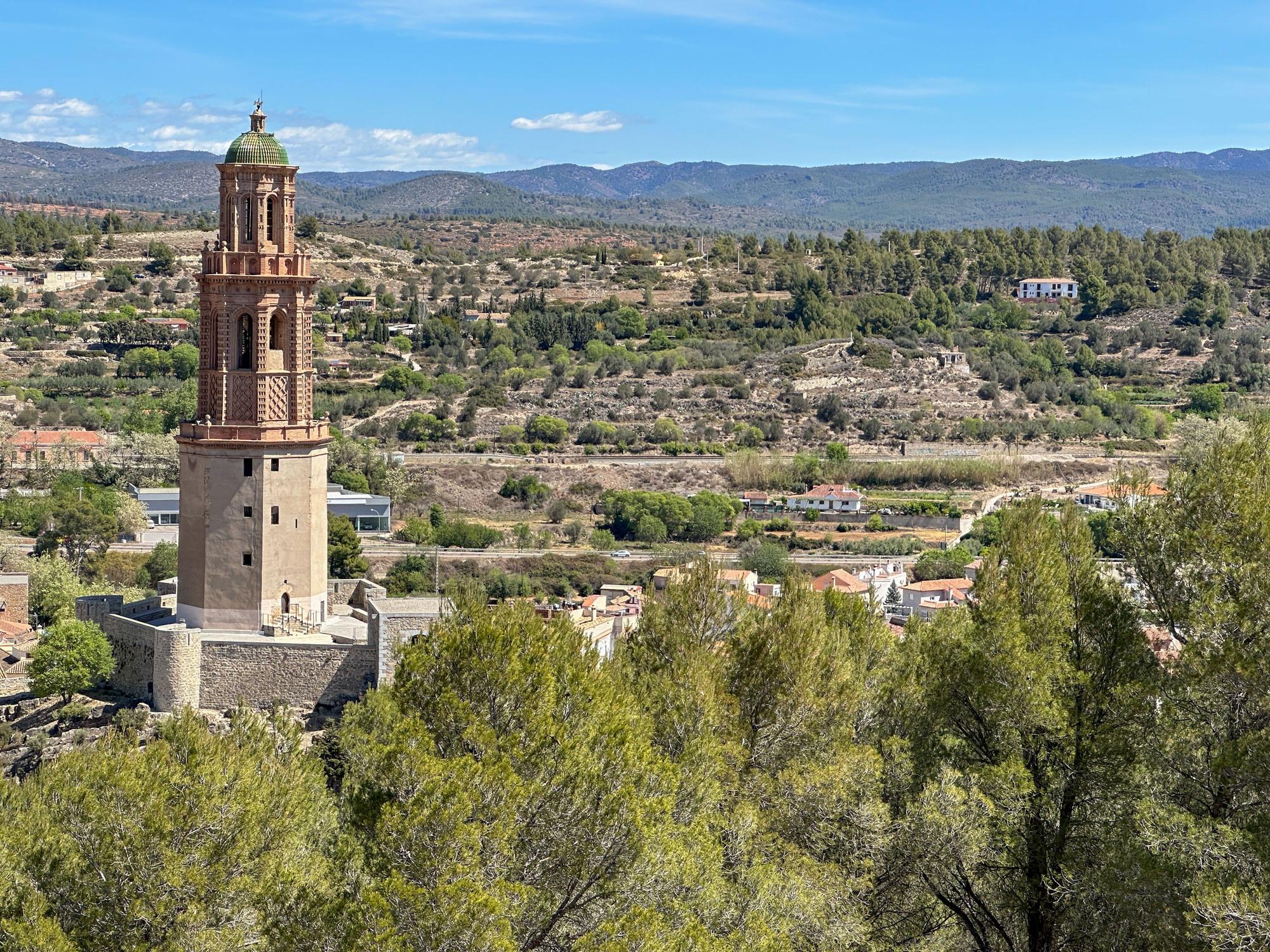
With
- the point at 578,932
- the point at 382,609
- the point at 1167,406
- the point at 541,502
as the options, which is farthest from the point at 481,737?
the point at 1167,406

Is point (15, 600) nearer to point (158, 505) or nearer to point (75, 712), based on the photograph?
point (75, 712)

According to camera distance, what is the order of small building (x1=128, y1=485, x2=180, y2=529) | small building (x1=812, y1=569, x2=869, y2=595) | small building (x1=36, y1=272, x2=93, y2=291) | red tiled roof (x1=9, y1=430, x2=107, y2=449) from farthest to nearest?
small building (x1=36, y1=272, x2=93, y2=291), red tiled roof (x1=9, y1=430, x2=107, y2=449), small building (x1=128, y1=485, x2=180, y2=529), small building (x1=812, y1=569, x2=869, y2=595)

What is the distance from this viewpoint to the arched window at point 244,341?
89.0 ft

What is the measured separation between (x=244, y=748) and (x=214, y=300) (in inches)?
475

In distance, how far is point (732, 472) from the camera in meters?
72.6

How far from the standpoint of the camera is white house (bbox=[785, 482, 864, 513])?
222 ft

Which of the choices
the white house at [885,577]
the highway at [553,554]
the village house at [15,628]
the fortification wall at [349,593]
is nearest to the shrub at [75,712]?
the village house at [15,628]

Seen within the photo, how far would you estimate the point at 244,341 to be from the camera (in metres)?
27.2

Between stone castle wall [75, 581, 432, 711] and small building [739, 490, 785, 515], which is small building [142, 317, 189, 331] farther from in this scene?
stone castle wall [75, 581, 432, 711]

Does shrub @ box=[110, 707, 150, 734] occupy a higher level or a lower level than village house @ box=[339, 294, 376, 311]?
lower

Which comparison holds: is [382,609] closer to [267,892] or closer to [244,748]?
[244,748]

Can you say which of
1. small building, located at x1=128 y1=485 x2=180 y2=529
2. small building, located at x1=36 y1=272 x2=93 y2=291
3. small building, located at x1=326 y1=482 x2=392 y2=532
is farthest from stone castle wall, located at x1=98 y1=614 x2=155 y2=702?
small building, located at x1=36 y1=272 x2=93 y2=291

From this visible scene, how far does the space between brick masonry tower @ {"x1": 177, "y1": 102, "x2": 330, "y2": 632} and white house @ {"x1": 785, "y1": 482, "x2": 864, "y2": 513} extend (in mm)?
41836

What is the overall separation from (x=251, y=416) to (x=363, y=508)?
3083 centimetres
